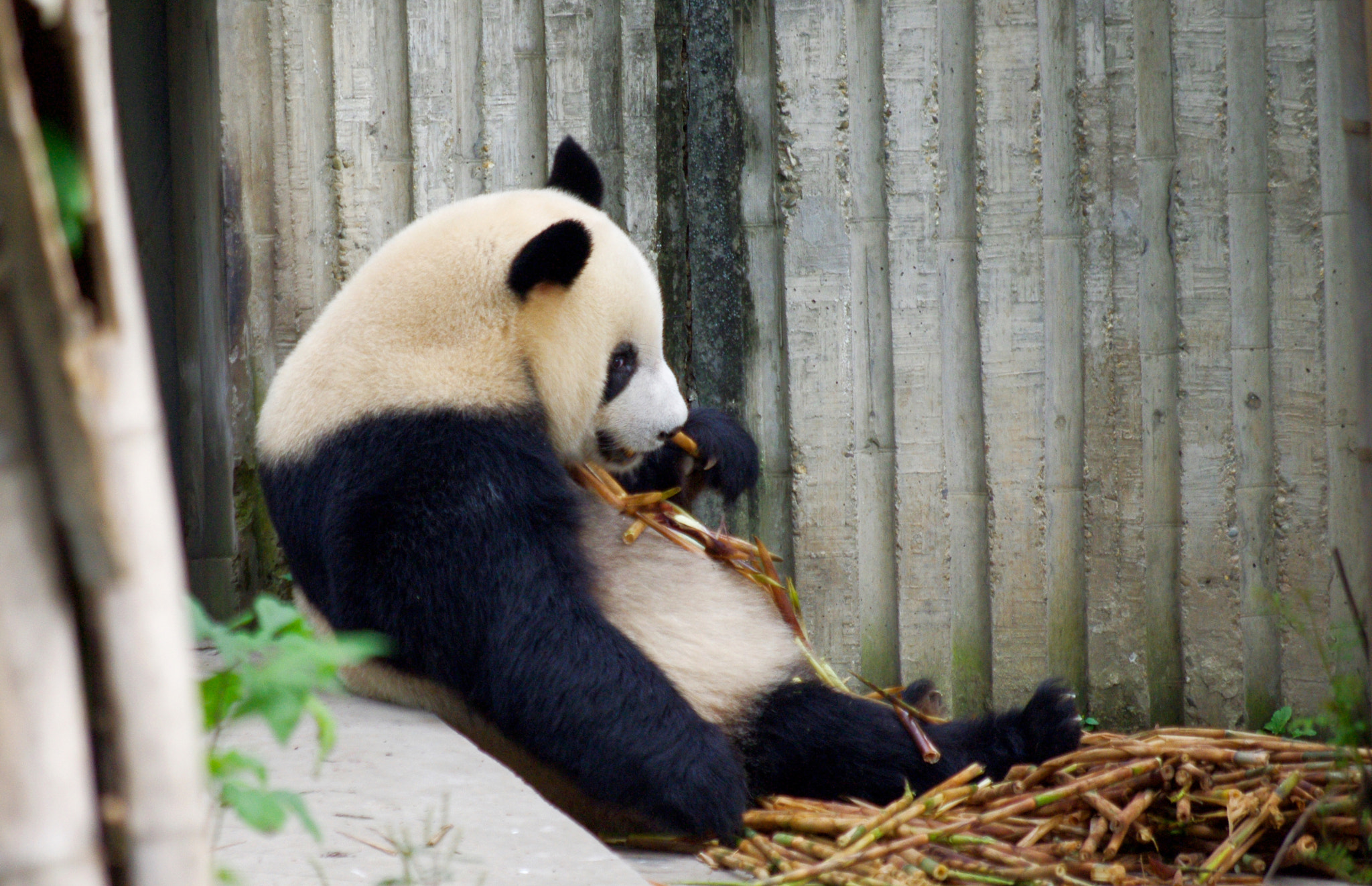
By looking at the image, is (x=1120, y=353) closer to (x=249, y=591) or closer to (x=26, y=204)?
(x=249, y=591)

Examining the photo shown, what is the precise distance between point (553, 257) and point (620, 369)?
1.34 feet

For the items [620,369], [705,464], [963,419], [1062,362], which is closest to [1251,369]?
[1062,362]

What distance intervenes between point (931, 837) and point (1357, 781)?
76cm

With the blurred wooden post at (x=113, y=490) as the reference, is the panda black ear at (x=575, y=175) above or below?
above

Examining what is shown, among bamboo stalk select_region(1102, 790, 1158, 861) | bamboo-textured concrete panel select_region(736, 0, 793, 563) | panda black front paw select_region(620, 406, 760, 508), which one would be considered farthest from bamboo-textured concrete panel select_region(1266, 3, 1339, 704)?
panda black front paw select_region(620, 406, 760, 508)

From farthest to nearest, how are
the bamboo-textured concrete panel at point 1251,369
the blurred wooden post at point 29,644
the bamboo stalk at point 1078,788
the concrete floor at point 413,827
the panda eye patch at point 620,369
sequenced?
the bamboo-textured concrete panel at point 1251,369, the panda eye patch at point 620,369, the bamboo stalk at point 1078,788, the concrete floor at point 413,827, the blurred wooden post at point 29,644

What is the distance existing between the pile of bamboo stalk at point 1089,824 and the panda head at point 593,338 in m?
0.94

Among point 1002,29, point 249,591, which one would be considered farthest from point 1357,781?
point 249,591

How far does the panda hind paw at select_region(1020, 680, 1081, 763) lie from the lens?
9.08 feet

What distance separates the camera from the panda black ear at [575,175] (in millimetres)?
3113

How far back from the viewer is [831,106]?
3439 millimetres

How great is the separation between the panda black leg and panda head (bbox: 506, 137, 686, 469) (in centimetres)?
75

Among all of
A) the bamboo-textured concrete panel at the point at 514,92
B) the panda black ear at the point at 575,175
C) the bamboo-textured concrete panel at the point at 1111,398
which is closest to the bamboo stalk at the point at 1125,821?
the bamboo-textured concrete panel at the point at 1111,398

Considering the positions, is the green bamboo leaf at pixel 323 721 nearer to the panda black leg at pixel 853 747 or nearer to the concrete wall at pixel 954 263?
the panda black leg at pixel 853 747
